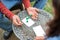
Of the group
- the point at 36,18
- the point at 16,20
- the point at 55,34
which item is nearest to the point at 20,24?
the point at 16,20

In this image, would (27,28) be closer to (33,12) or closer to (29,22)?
(29,22)

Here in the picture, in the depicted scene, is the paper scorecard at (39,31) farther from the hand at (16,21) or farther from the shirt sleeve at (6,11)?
the shirt sleeve at (6,11)

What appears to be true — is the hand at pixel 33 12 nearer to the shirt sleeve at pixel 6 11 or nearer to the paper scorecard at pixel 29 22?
the paper scorecard at pixel 29 22

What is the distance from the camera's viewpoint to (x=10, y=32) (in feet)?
5.78

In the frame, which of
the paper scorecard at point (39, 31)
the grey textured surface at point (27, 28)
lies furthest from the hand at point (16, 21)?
the paper scorecard at point (39, 31)

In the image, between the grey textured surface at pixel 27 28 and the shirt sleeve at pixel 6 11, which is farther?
the shirt sleeve at pixel 6 11

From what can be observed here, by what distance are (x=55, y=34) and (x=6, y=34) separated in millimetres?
1036

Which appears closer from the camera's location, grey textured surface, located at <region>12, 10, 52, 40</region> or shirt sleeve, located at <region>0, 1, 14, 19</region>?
grey textured surface, located at <region>12, 10, 52, 40</region>

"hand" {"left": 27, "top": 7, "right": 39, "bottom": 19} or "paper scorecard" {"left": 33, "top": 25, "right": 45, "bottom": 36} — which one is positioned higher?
"hand" {"left": 27, "top": 7, "right": 39, "bottom": 19}

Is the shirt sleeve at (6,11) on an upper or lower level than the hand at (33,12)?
lower

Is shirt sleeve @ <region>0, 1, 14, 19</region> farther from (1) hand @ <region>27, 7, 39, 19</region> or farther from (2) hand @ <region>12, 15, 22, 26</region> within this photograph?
(1) hand @ <region>27, 7, 39, 19</region>

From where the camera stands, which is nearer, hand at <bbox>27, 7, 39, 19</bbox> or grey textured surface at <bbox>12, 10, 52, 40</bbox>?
grey textured surface at <bbox>12, 10, 52, 40</bbox>

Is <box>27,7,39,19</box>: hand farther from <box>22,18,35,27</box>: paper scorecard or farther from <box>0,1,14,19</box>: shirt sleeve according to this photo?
<box>0,1,14,19</box>: shirt sleeve

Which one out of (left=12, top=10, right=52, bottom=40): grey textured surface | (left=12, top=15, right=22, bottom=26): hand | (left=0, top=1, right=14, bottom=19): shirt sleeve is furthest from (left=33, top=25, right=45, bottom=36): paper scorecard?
(left=0, top=1, right=14, bottom=19): shirt sleeve
